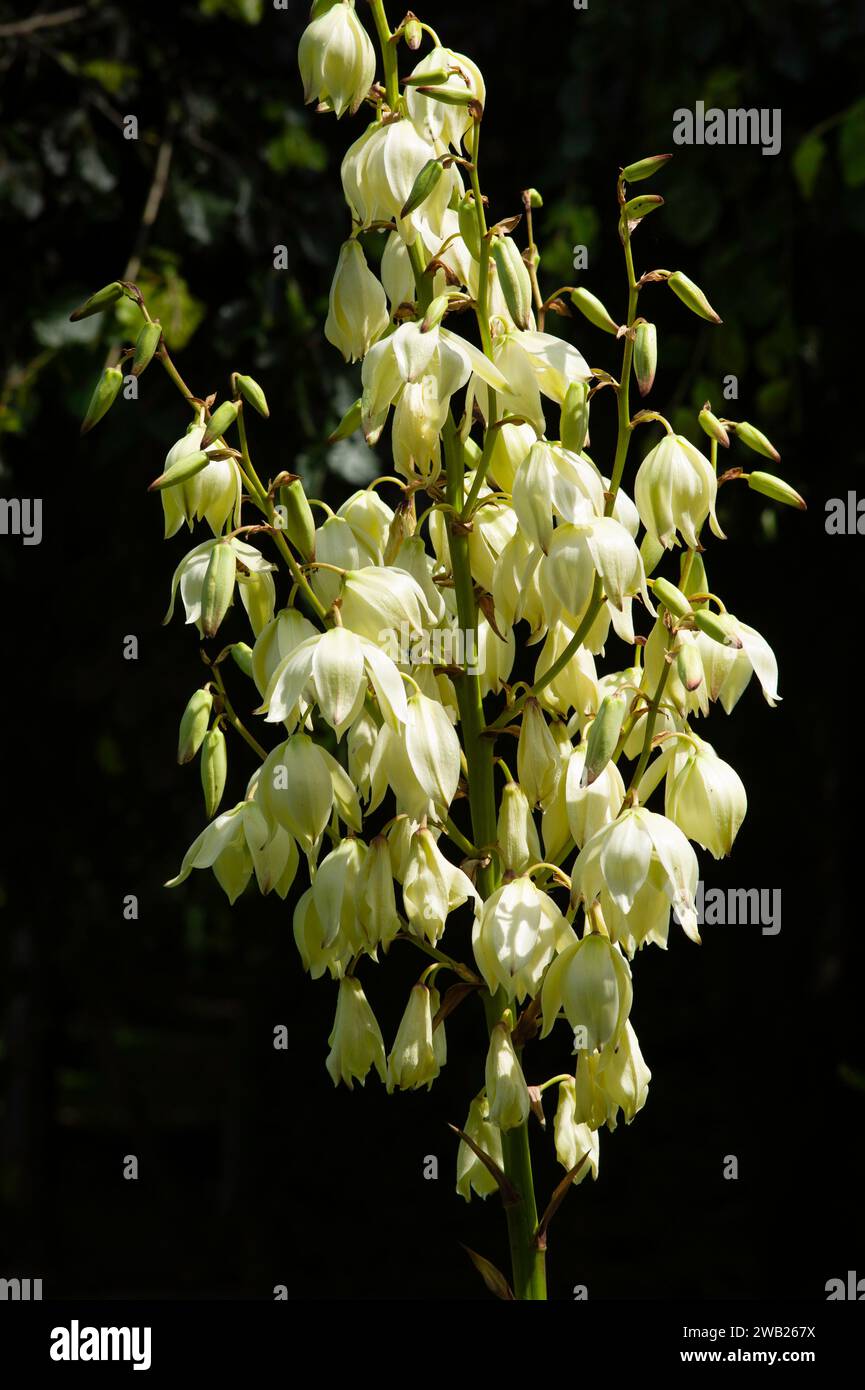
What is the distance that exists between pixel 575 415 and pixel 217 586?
187 millimetres

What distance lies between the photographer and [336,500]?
169 cm

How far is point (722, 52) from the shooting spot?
1737 millimetres

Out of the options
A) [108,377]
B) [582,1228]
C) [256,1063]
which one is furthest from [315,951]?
[256,1063]

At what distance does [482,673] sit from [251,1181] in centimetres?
198

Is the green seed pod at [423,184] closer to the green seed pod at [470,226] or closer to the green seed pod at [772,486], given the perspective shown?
the green seed pod at [470,226]

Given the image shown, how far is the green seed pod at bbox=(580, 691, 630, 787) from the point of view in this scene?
0.65 m

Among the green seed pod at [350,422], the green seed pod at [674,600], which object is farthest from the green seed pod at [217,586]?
the green seed pod at [674,600]

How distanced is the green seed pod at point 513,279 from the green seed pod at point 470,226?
0.05 feet

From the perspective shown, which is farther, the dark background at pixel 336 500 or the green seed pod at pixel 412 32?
the dark background at pixel 336 500

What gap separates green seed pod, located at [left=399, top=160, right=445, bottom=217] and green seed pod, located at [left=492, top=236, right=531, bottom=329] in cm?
5

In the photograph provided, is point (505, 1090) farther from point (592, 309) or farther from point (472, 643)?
point (592, 309)

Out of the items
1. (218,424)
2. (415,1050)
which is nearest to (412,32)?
(218,424)

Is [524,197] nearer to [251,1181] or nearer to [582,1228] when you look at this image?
[582,1228]

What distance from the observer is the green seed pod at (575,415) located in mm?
681
